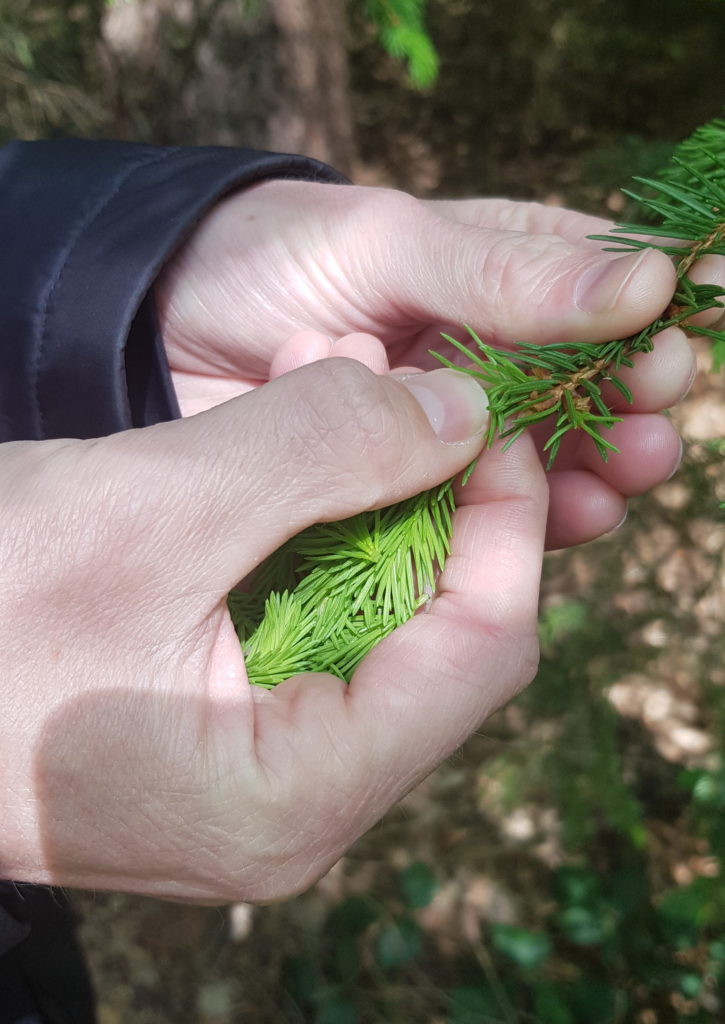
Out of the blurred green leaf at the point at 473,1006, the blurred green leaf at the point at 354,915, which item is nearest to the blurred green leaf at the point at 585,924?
the blurred green leaf at the point at 473,1006

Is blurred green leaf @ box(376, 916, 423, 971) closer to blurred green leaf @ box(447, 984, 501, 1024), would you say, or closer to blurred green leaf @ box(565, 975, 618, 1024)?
blurred green leaf @ box(447, 984, 501, 1024)

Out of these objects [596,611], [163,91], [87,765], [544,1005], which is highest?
[163,91]

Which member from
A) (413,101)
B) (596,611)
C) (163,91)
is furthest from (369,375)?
(413,101)

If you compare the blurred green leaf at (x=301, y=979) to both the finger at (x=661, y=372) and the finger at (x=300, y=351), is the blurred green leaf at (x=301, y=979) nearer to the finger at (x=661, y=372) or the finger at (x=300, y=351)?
the finger at (x=300, y=351)

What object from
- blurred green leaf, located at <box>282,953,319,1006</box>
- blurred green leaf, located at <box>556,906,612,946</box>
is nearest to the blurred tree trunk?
blurred green leaf, located at <box>556,906,612,946</box>

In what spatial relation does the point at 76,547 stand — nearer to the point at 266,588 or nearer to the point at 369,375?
the point at 266,588

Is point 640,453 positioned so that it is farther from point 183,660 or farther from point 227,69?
point 227,69

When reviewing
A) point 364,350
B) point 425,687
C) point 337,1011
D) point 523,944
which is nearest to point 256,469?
point 425,687
